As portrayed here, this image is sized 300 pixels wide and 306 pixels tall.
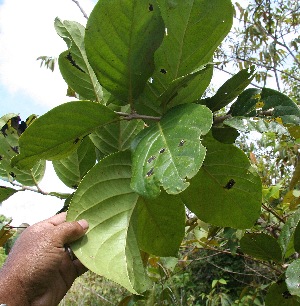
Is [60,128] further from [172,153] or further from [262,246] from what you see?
[262,246]

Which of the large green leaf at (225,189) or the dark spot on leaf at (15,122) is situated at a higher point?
the dark spot on leaf at (15,122)

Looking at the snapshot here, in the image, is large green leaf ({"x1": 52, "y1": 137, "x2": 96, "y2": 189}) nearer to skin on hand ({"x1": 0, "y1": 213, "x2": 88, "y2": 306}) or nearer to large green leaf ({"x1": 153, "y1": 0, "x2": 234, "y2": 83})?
skin on hand ({"x1": 0, "y1": 213, "x2": 88, "y2": 306})

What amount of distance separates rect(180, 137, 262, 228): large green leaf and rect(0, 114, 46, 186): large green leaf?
1.09 feet

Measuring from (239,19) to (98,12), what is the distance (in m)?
2.94

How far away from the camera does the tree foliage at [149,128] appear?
1.71 feet

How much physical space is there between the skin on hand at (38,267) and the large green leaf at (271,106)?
1.04 feet

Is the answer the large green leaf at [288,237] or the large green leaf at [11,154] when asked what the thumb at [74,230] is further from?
the large green leaf at [288,237]

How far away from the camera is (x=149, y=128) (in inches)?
22.7

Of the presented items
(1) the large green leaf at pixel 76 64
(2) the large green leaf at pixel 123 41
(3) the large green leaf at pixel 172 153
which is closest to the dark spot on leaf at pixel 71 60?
(1) the large green leaf at pixel 76 64

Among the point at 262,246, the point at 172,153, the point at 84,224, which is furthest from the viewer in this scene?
the point at 262,246

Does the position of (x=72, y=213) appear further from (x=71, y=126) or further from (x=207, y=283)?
(x=207, y=283)

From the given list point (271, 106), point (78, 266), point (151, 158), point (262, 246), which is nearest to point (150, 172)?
point (151, 158)

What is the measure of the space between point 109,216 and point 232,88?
25cm

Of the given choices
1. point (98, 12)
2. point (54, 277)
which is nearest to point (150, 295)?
point (54, 277)
